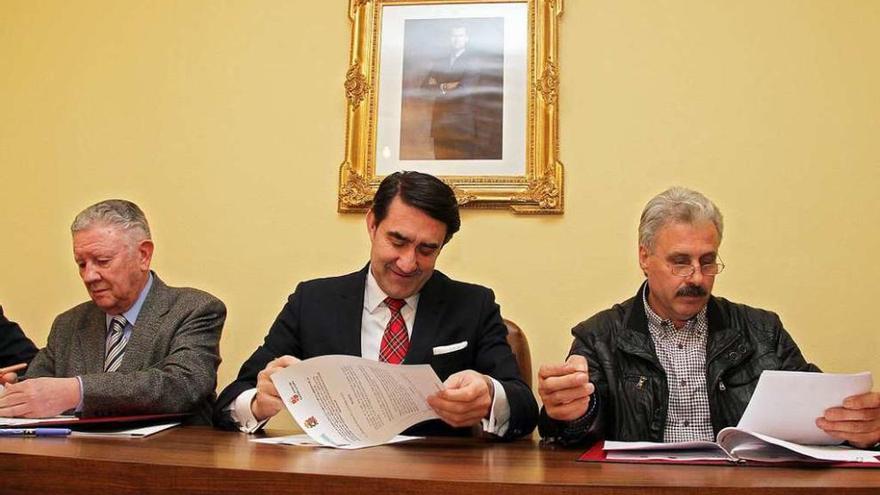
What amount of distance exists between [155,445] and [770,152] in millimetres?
2312

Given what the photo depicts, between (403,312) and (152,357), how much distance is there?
0.76 meters

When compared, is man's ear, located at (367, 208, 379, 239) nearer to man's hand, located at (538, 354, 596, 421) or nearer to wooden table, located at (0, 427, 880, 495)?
man's hand, located at (538, 354, 596, 421)

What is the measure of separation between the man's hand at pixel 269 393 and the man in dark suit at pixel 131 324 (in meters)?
0.38

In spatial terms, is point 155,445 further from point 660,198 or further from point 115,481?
point 660,198

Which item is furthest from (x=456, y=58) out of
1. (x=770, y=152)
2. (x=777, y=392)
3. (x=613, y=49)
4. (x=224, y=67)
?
(x=777, y=392)

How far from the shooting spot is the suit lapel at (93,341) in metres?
2.53

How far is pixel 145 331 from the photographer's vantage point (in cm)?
251

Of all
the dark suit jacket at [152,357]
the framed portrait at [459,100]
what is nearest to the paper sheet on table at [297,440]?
the dark suit jacket at [152,357]

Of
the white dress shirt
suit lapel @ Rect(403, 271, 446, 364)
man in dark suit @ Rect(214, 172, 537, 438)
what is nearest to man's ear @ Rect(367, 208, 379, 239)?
man in dark suit @ Rect(214, 172, 537, 438)

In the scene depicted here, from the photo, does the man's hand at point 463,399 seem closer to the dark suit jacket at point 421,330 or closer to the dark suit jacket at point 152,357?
the dark suit jacket at point 421,330

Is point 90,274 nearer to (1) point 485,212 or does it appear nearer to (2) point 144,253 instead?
(2) point 144,253

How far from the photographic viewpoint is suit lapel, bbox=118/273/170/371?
247cm

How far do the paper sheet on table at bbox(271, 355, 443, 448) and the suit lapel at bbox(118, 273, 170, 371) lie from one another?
826 mm

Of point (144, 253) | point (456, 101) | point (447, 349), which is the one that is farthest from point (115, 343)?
point (456, 101)
